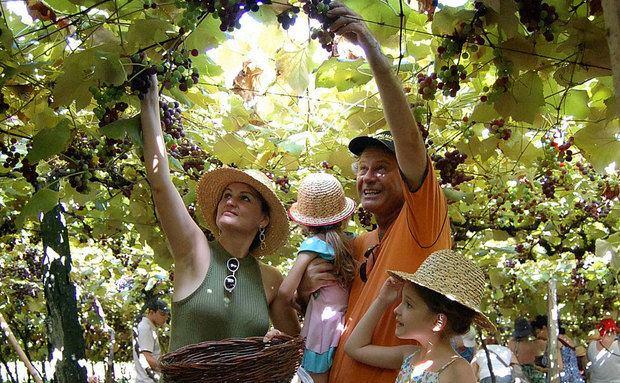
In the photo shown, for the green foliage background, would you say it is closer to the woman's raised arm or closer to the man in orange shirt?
the woman's raised arm

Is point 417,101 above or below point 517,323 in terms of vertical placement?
above

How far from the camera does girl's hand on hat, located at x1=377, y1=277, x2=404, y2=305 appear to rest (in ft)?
7.27

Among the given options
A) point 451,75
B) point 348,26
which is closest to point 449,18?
point 451,75

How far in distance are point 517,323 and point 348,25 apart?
5.77 metres

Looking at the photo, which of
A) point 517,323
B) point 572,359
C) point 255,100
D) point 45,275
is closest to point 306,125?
point 255,100

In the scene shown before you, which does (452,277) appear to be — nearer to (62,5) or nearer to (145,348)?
(62,5)

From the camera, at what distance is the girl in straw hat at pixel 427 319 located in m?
2.20

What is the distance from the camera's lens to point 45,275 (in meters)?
3.62

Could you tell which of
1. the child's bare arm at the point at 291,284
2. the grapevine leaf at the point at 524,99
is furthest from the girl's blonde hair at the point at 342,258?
the grapevine leaf at the point at 524,99

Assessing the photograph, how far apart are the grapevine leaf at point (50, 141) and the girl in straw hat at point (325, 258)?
933mm

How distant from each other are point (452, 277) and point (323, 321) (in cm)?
51

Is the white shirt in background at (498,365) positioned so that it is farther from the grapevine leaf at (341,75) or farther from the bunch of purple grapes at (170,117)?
Answer: the bunch of purple grapes at (170,117)

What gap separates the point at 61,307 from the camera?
3.56 meters

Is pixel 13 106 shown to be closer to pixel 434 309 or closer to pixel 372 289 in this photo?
Answer: pixel 372 289
